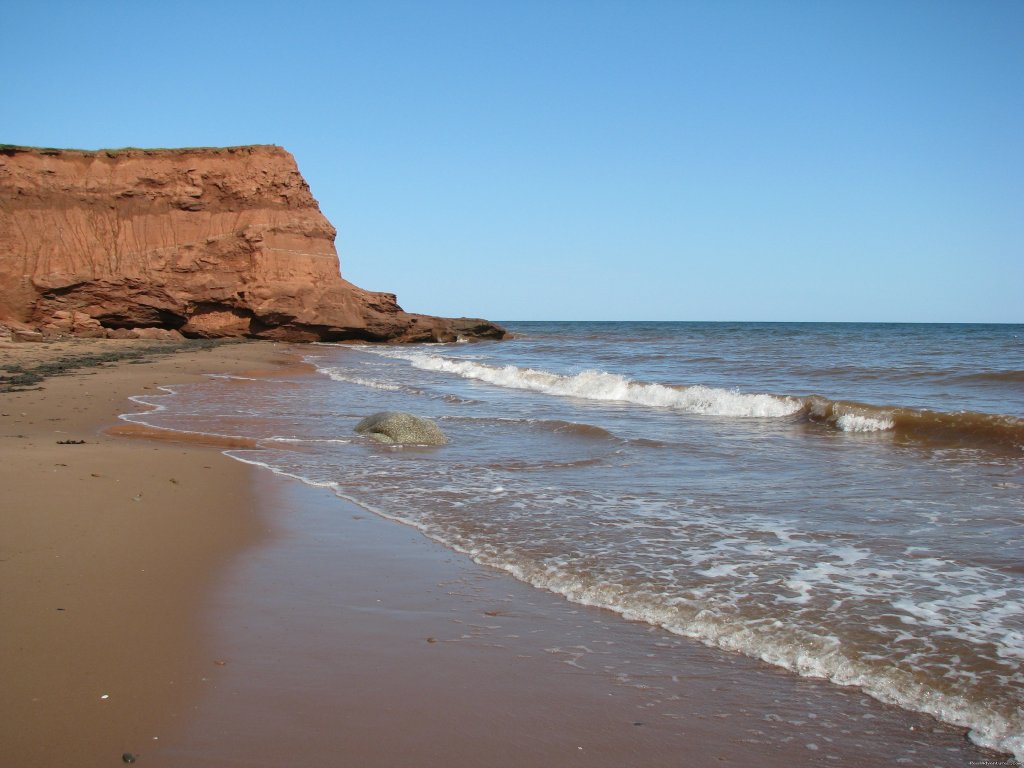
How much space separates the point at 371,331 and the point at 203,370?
21173mm

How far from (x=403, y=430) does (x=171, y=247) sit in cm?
3063

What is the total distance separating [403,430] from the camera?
32.1 ft

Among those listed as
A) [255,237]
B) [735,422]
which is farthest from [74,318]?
[735,422]

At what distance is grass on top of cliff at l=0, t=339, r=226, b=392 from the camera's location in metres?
14.7

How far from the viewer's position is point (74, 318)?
3362 cm

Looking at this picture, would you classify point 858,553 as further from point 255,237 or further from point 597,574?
point 255,237

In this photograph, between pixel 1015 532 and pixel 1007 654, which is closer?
pixel 1007 654

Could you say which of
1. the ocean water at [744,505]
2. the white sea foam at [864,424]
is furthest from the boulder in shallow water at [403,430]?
the white sea foam at [864,424]

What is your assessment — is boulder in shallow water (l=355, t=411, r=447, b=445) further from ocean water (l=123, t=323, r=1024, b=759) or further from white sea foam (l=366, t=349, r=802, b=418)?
white sea foam (l=366, t=349, r=802, b=418)

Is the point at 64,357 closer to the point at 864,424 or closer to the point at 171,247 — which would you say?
the point at 171,247

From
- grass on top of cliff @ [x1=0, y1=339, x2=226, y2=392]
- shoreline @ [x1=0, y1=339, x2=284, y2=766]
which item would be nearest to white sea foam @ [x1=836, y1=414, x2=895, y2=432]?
shoreline @ [x1=0, y1=339, x2=284, y2=766]

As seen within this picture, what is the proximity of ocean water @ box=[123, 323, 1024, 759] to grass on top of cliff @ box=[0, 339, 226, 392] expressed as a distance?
9.41ft

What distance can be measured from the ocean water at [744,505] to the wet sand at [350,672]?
14.8 inches

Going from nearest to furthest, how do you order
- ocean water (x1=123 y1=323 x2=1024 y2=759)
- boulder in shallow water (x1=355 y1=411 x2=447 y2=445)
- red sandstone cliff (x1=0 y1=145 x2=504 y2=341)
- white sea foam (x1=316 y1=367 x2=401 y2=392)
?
ocean water (x1=123 y1=323 x2=1024 y2=759), boulder in shallow water (x1=355 y1=411 x2=447 y2=445), white sea foam (x1=316 y1=367 x2=401 y2=392), red sandstone cliff (x1=0 y1=145 x2=504 y2=341)
